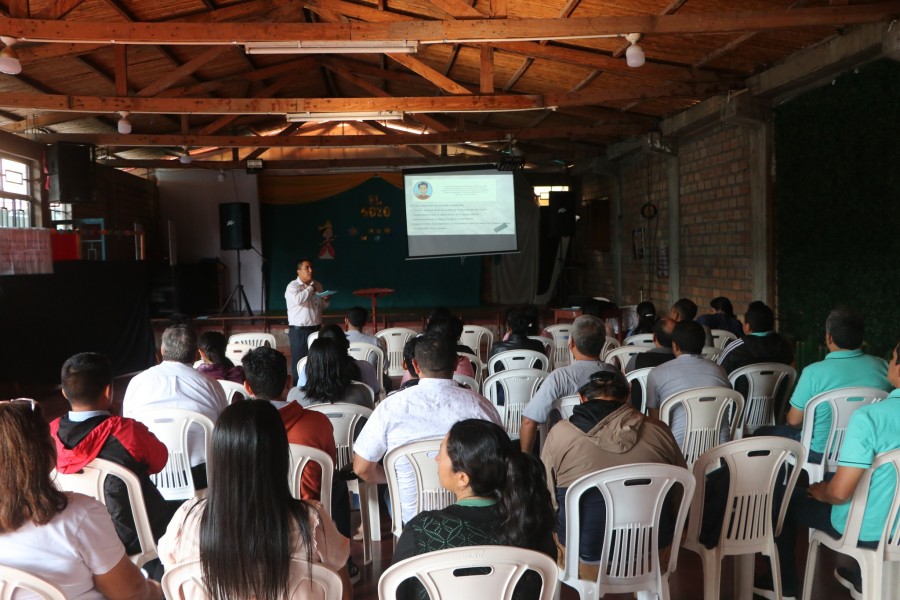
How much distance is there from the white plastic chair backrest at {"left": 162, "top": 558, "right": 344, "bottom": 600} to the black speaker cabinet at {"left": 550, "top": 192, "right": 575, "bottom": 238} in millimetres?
10541

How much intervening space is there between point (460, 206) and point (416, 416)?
795 cm

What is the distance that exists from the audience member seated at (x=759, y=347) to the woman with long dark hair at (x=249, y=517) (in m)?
3.28

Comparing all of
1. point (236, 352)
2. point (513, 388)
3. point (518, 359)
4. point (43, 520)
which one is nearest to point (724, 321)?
point (518, 359)

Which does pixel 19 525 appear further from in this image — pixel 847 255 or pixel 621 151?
pixel 621 151

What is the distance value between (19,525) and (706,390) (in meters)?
2.66

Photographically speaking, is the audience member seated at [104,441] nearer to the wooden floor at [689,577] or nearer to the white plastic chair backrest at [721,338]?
the wooden floor at [689,577]

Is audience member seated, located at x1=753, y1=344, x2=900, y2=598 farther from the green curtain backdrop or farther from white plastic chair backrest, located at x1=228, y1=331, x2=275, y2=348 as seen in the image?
the green curtain backdrop

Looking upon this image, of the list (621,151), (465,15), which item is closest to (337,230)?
(621,151)

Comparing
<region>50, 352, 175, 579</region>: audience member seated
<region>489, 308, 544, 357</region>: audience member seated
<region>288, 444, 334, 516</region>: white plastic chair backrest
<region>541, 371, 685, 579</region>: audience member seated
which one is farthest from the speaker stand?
<region>541, 371, 685, 579</region>: audience member seated

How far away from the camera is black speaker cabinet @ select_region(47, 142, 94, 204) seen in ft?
28.7

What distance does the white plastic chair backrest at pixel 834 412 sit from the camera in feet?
10.0

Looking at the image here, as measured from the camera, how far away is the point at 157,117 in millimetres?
10469

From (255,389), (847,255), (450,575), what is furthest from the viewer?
(847,255)

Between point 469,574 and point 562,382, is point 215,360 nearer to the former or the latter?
point 562,382
